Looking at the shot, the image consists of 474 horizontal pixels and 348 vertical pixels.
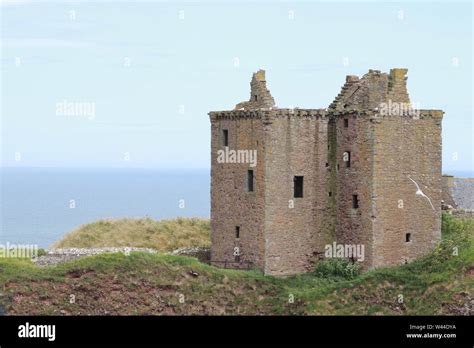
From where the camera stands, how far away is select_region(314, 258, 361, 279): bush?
51594 millimetres

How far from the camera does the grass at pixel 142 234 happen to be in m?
60.7

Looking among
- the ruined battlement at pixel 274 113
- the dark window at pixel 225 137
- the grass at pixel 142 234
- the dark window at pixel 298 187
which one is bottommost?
the grass at pixel 142 234

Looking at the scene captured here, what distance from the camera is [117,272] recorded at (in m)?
49.2

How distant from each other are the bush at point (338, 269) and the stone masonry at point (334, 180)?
443 mm

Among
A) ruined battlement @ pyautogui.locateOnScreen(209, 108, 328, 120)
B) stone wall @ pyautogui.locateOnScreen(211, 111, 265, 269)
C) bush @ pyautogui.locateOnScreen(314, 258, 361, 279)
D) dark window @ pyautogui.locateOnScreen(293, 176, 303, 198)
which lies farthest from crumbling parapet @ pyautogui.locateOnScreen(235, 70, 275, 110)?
bush @ pyautogui.locateOnScreen(314, 258, 361, 279)

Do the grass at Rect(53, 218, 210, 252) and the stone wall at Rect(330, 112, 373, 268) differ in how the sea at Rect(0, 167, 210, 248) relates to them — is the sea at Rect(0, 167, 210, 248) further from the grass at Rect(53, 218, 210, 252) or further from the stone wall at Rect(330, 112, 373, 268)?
the stone wall at Rect(330, 112, 373, 268)

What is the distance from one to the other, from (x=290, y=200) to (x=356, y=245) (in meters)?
3.24

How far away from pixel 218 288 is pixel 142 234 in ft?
40.2

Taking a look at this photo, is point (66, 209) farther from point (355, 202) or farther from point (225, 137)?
point (355, 202)

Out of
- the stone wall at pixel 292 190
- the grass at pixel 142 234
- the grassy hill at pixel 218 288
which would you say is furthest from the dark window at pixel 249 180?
the grass at pixel 142 234

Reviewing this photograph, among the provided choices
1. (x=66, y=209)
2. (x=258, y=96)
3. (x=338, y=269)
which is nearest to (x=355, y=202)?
(x=338, y=269)

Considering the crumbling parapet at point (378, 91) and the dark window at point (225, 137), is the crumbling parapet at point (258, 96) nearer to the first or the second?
the dark window at point (225, 137)

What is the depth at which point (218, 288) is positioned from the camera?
50.4 meters

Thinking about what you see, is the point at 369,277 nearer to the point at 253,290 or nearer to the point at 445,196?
the point at 253,290
